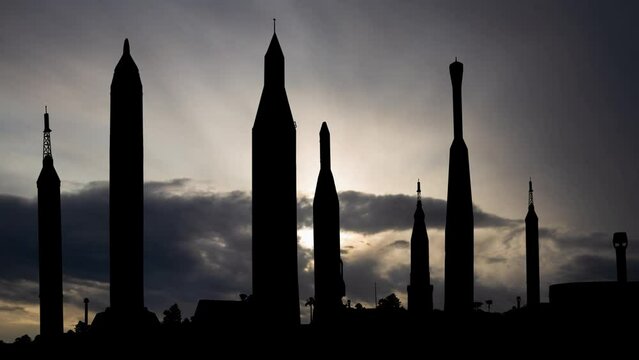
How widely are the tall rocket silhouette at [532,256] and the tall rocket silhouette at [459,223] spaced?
68.1ft

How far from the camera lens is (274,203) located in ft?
148

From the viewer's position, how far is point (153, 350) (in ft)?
135

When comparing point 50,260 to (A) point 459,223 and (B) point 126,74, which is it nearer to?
(B) point 126,74

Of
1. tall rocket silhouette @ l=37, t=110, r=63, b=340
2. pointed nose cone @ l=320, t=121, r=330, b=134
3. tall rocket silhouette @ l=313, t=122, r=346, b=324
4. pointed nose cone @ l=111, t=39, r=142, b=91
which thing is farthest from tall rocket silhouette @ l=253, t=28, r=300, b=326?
Result: tall rocket silhouette @ l=37, t=110, r=63, b=340

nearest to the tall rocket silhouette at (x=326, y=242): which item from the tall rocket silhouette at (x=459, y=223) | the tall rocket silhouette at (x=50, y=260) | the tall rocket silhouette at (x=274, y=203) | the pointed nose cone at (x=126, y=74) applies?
the tall rocket silhouette at (x=459, y=223)

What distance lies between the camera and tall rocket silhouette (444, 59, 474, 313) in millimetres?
54375

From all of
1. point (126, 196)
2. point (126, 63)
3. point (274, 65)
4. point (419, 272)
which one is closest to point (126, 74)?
point (126, 63)

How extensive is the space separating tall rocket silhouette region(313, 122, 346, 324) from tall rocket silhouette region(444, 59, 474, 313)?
8.04 m

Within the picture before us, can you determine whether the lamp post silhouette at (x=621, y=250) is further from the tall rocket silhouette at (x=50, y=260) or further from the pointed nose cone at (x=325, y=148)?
the tall rocket silhouette at (x=50, y=260)

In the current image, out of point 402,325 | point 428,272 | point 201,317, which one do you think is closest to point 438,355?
point 402,325

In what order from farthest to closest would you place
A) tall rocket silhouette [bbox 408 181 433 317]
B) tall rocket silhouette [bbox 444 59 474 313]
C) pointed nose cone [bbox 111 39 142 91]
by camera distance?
tall rocket silhouette [bbox 408 181 433 317], tall rocket silhouette [bbox 444 59 474 313], pointed nose cone [bbox 111 39 142 91]

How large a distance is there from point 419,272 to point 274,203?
3410 cm

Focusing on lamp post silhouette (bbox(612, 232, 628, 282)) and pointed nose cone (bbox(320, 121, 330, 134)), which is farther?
pointed nose cone (bbox(320, 121, 330, 134))

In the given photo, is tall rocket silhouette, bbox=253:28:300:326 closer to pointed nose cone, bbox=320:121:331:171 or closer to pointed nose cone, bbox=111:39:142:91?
pointed nose cone, bbox=111:39:142:91
